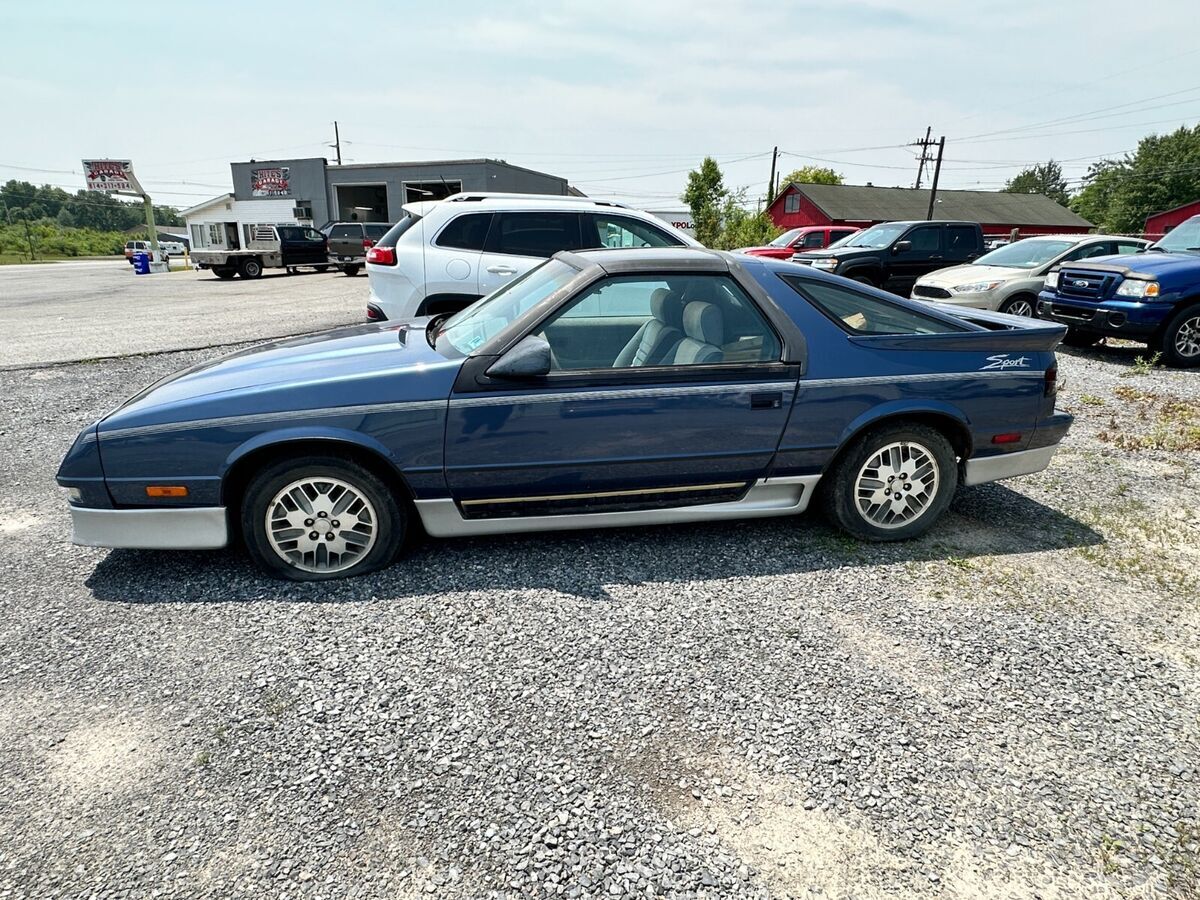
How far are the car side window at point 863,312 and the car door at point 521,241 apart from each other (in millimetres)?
3995

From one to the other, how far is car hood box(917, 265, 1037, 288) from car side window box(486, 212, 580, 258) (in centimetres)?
604

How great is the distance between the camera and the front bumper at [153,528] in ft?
10.5

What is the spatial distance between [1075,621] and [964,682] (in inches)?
32.6

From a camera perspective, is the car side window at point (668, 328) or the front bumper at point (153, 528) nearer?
the front bumper at point (153, 528)

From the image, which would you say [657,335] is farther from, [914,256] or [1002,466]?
[914,256]

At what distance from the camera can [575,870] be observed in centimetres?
192

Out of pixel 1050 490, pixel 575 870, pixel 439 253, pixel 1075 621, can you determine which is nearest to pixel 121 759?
pixel 575 870

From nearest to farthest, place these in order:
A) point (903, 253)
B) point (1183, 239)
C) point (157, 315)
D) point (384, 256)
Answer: point (384, 256)
point (1183, 239)
point (157, 315)
point (903, 253)

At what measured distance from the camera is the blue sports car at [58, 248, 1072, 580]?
320cm

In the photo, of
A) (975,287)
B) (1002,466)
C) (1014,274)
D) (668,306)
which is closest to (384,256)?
(668,306)

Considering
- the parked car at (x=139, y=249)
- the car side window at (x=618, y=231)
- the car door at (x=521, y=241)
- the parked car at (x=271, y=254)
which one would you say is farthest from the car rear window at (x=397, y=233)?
the parked car at (x=139, y=249)

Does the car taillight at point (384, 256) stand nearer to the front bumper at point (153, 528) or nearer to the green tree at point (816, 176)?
the front bumper at point (153, 528)

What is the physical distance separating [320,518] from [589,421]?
134cm

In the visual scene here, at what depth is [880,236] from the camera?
47.1 feet
